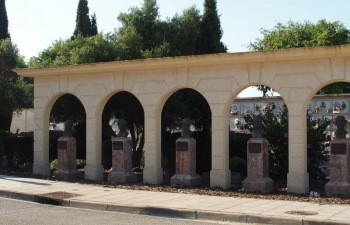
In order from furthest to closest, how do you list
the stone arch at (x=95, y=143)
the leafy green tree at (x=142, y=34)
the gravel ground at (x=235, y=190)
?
the leafy green tree at (x=142, y=34)
the stone arch at (x=95, y=143)
the gravel ground at (x=235, y=190)

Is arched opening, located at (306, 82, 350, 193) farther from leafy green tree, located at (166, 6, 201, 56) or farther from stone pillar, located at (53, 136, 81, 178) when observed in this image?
stone pillar, located at (53, 136, 81, 178)

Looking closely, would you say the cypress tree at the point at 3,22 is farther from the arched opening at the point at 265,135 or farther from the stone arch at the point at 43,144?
the arched opening at the point at 265,135

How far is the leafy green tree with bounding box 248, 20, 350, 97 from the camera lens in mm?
38594

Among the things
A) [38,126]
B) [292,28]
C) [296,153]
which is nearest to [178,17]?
[38,126]

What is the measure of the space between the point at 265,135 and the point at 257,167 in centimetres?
284

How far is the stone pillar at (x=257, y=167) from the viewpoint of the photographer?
14.2 metres

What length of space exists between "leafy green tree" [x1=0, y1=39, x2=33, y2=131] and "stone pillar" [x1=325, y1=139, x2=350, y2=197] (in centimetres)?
1311

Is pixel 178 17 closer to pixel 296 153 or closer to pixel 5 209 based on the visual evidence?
pixel 296 153

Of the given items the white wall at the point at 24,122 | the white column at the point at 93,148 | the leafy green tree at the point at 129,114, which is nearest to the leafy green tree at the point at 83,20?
→ the white wall at the point at 24,122

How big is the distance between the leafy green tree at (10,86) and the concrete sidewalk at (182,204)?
21.6 feet

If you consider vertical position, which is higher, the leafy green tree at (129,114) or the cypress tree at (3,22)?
the cypress tree at (3,22)

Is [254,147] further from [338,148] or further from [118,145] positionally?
[118,145]

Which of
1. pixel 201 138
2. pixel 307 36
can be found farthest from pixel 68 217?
pixel 307 36

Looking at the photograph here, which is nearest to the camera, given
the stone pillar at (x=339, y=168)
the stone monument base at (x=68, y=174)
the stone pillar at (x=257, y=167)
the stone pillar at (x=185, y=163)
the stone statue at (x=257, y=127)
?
the stone pillar at (x=339, y=168)
